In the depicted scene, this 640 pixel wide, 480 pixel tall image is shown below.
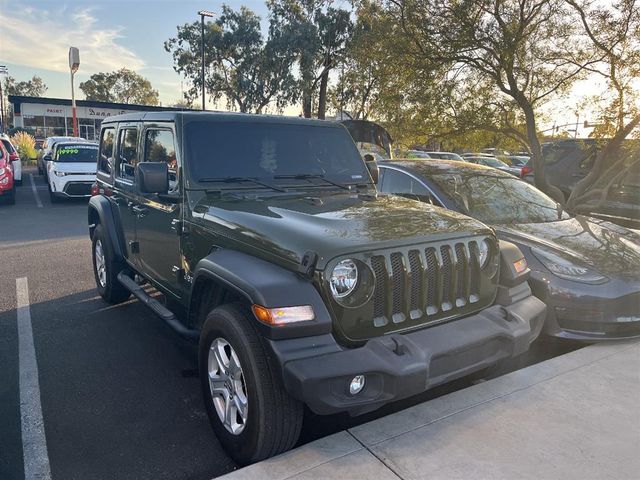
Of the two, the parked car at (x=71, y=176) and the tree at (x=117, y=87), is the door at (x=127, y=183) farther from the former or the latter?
the tree at (x=117, y=87)

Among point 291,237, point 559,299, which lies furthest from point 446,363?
point 559,299

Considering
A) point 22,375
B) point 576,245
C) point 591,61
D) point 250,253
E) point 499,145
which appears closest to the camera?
point 250,253

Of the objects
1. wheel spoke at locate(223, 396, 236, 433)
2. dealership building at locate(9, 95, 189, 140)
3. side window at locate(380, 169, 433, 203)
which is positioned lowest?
wheel spoke at locate(223, 396, 236, 433)

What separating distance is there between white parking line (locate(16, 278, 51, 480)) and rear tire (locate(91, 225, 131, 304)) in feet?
2.65

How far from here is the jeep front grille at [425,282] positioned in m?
2.76

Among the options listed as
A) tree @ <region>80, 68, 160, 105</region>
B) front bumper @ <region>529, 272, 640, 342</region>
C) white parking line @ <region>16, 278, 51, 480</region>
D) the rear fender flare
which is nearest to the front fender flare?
white parking line @ <region>16, 278, 51, 480</region>

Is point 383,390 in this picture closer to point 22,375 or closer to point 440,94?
point 22,375

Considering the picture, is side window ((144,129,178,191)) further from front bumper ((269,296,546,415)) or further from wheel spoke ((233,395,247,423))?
front bumper ((269,296,546,415))

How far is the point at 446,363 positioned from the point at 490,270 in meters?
0.82

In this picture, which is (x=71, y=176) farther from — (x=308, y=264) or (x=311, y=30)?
(x=311, y=30)

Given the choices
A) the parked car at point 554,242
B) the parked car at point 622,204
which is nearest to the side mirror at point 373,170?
the parked car at point 554,242

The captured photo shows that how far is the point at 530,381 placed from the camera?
3582 mm

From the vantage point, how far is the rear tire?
5223mm

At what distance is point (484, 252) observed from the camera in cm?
328
